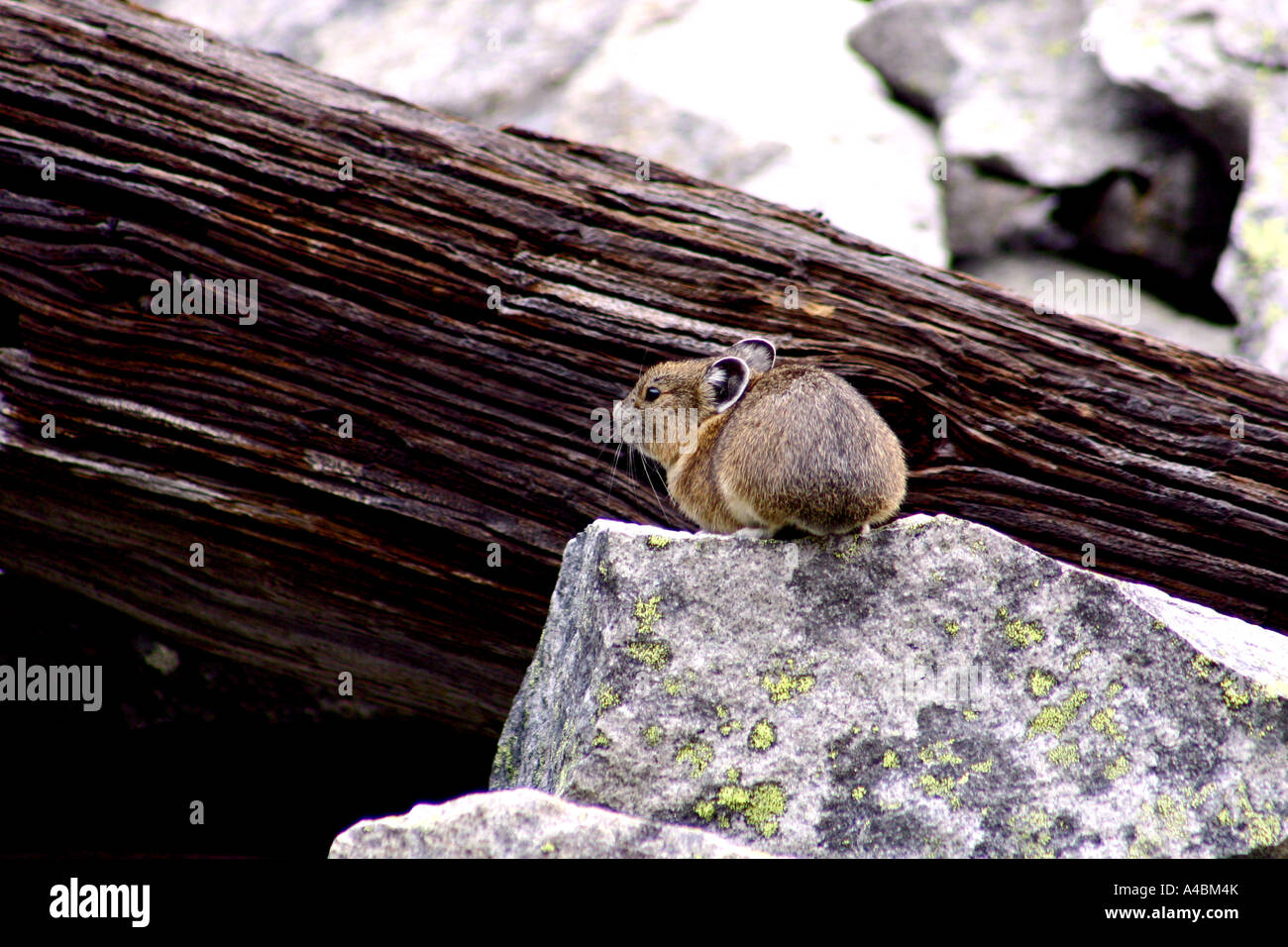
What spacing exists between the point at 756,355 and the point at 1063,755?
10.1 feet

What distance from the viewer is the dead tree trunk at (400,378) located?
7.53 metres

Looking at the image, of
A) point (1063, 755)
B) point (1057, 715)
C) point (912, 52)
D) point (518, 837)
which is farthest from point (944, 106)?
point (518, 837)

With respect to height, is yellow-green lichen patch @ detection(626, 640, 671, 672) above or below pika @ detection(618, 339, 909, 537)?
below

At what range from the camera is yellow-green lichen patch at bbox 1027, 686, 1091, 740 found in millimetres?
5004

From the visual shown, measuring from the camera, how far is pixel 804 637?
17.4ft

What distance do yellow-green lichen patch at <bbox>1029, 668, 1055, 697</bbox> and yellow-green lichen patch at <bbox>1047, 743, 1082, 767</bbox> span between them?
24 centimetres

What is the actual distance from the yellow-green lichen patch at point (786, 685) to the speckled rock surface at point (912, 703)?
0.03ft

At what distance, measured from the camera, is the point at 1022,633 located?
5207 mm

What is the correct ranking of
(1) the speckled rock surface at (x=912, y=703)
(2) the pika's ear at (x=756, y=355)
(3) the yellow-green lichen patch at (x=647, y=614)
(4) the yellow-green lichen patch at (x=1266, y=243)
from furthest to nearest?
(4) the yellow-green lichen patch at (x=1266, y=243), (2) the pika's ear at (x=756, y=355), (3) the yellow-green lichen patch at (x=647, y=614), (1) the speckled rock surface at (x=912, y=703)

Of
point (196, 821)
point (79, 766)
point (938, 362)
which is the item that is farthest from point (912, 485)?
point (79, 766)

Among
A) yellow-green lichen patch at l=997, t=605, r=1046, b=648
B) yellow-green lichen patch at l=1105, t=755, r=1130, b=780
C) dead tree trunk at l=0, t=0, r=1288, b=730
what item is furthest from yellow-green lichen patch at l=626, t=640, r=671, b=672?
dead tree trunk at l=0, t=0, r=1288, b=730

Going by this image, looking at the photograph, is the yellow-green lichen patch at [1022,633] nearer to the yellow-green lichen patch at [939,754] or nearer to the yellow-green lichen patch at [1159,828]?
the yellow-green lichen patch at [939,754]

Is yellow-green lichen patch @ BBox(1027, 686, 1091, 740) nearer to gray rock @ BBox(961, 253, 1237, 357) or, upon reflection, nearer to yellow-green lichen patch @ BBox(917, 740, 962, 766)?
yellow-green lichen patch @ BBox(917, 740, 962, 766)

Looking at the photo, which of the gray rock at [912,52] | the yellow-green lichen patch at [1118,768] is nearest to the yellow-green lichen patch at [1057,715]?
the yellow-green lichen patch at [1118,768]
